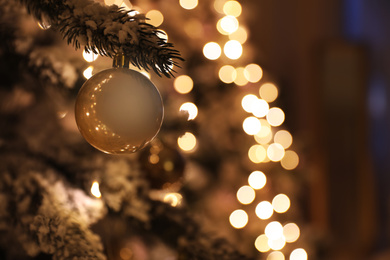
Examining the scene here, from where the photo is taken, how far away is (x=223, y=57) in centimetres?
140

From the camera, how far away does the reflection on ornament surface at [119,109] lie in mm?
376

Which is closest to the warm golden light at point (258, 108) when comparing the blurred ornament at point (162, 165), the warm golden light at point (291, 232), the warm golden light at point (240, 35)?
the warm golden light at point (240, 35)

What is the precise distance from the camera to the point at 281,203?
62.8 inches

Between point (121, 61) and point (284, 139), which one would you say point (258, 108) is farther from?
point (121, 61)

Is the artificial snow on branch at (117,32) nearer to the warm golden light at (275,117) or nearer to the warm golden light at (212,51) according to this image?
the warm golden light at (212,51)

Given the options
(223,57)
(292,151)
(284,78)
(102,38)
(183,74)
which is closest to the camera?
(102,38)

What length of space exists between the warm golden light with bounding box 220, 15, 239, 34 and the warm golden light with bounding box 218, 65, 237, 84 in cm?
13

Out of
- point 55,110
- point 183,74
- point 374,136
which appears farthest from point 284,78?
point 55,110

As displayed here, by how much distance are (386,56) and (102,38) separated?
2832 millimetres

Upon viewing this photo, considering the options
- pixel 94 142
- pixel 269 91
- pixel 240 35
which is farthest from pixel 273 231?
pixel 94 142

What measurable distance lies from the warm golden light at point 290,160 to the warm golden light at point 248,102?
34cm

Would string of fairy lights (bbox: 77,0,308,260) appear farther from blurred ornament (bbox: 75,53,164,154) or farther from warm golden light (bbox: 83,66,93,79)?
blurred ornament (bbox: 75,53,164,154)

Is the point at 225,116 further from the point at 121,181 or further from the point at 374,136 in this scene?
the point at 374,136

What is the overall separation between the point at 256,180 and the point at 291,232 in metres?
0.23
